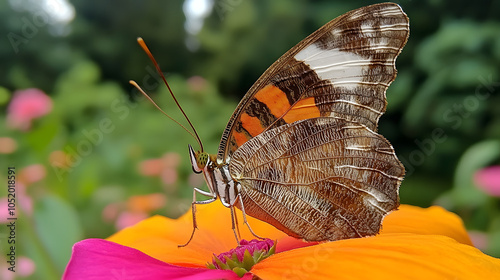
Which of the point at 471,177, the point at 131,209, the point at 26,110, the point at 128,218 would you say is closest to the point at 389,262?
the point at 128,218

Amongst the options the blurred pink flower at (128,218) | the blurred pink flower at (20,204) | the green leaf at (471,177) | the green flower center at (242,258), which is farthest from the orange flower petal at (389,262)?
the green leaf at (471,177)

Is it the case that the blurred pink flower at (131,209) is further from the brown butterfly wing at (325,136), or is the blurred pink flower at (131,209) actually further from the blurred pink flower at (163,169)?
the brown butterfly wing at (325,136)

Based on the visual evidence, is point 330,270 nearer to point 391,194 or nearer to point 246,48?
point 391,194

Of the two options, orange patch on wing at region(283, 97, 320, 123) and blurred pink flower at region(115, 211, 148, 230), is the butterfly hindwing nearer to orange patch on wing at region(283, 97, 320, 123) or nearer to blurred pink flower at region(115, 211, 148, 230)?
orange patch on wing at region(283, 97, 320, 123)

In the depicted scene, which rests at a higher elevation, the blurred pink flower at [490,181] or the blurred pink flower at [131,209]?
the blurred pink flower at [131,209]

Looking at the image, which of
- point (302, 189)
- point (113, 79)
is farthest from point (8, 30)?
point (302, 189)

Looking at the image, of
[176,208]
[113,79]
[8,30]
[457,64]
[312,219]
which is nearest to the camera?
[312,219]
